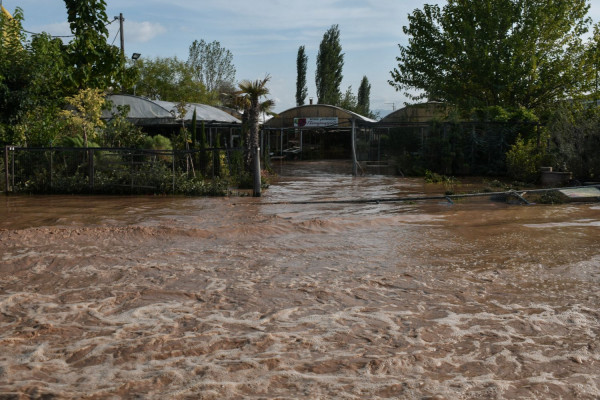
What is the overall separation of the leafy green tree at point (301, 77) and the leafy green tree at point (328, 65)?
1.35 meters

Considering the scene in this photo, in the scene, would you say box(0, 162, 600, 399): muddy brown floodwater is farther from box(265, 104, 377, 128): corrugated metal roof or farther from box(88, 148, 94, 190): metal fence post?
box(265, 104, 377, 128): corrugated metal roof

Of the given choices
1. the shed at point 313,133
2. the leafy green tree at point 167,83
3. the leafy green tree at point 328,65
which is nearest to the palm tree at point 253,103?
the shed at point 313,133

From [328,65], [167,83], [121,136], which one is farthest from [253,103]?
[328,65]

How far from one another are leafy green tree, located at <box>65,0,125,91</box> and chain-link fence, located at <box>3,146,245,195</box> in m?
5.92

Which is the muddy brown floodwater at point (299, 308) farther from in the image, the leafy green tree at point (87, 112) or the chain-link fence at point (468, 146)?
the chain-link fence at point (468, 146)

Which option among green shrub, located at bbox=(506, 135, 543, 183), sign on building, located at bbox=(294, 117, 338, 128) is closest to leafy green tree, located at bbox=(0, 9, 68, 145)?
green shrub, located at bbox=(506, 135, 543, 183)

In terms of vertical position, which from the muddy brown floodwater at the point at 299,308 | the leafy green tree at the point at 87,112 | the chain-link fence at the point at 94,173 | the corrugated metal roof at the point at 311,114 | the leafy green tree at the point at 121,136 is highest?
the corrugated metal roof at the point at 311,114

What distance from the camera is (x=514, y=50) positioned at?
94.0ft

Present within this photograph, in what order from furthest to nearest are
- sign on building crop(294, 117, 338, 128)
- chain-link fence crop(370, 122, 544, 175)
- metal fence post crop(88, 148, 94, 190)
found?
sign on building crop(294, 117, 338, 128) < chain-link fence crop(370, 122, 544, 175) < metal fence post crop(88, 148, 94, 190)

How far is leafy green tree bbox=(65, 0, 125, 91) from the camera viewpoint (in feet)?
76.8

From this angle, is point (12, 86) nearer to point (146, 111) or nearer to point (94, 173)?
point (94, 173)

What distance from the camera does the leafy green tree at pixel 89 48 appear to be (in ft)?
76.8

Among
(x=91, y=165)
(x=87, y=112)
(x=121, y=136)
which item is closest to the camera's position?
(x=91, y=165)

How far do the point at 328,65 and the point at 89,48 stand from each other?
123 feet
